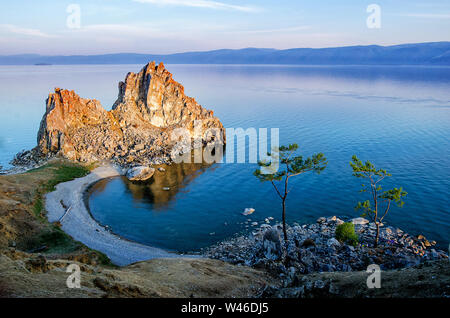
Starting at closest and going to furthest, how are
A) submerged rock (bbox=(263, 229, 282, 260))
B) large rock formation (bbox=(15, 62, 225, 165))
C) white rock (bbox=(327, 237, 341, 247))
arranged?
1. submerged rock (bbox=(263, 229, 282, 260))
2. white rock (bbox=(327, 237, 341, 247))
3. large rock formation (bbox=(15, 62, 225, 165))

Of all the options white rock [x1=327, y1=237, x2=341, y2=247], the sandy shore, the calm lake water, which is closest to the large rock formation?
the calm lake water

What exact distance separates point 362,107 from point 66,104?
123 meters

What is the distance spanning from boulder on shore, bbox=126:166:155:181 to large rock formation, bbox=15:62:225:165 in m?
7.33

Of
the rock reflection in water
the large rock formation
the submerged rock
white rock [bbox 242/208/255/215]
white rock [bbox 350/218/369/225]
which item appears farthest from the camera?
the large rock formation

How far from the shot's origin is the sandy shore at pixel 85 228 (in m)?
41.8

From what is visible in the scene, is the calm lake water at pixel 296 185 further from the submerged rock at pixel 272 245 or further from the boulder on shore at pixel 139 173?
the submerged rock at pixel 272 245

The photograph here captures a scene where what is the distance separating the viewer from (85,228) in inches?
1922

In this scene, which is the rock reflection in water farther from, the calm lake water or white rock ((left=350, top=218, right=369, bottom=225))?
white rock ((left=350, top=218, right=369, bottom=225))

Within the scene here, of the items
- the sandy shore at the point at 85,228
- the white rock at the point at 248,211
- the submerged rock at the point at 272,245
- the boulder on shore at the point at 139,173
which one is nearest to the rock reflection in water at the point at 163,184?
the boulder on shore at the point at 139,173

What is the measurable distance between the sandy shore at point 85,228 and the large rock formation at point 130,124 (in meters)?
15.2

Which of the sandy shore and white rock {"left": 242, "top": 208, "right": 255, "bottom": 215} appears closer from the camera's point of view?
the sandy shore

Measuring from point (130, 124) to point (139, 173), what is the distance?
25006 millimetres

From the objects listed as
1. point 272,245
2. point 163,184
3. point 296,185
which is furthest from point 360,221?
point 163,184

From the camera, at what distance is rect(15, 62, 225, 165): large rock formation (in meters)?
78.5
